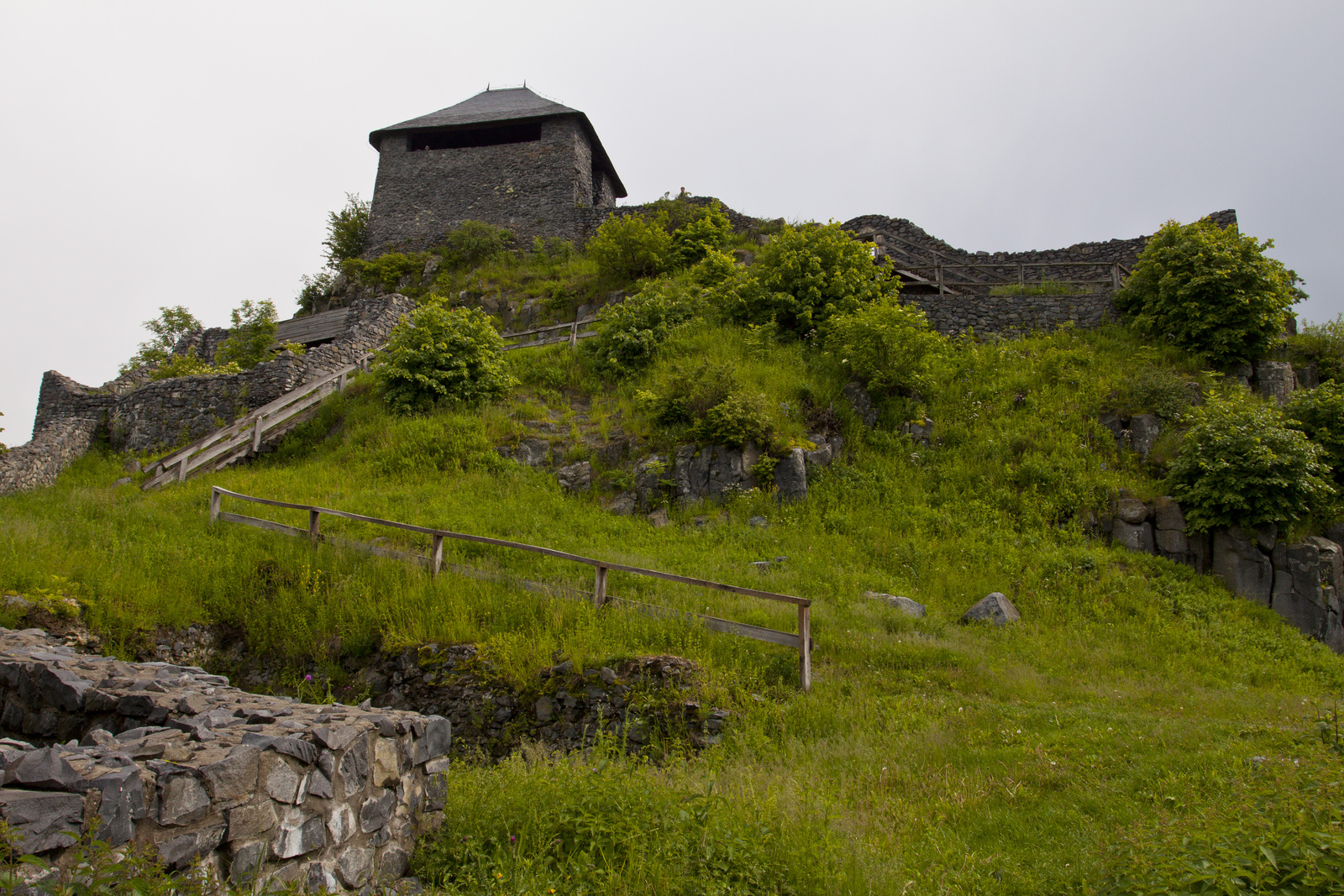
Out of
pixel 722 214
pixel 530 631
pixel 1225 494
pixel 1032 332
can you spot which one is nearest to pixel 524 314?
pixel 722 214

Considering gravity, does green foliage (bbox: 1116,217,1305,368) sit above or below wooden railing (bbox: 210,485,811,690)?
above

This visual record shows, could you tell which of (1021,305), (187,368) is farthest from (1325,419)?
(187,368)

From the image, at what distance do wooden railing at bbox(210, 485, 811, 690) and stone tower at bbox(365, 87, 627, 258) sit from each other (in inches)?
810

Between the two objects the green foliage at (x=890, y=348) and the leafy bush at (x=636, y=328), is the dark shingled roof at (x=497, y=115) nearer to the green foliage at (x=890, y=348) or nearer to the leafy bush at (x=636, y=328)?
the leafy bush at (x=636, y=328)

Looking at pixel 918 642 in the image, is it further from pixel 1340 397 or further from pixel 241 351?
pixel 241 351

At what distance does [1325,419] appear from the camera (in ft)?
42.9

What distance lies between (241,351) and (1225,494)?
23760 mm

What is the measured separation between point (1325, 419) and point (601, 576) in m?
13.2

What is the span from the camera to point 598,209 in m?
30.0

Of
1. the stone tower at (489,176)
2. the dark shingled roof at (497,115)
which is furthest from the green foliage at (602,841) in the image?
the dark shingled roof at (497,115)

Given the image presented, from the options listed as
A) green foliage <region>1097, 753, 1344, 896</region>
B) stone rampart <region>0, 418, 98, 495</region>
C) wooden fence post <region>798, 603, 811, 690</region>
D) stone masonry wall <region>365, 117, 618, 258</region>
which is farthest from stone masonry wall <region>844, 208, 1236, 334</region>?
stone rampart <region>0, 418, 98, 495</region>

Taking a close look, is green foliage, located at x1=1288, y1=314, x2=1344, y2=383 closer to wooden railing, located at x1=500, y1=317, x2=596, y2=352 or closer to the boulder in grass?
the boulder in grass

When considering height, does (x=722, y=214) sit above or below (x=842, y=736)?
above

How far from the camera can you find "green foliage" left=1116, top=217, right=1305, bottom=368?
15.2m
